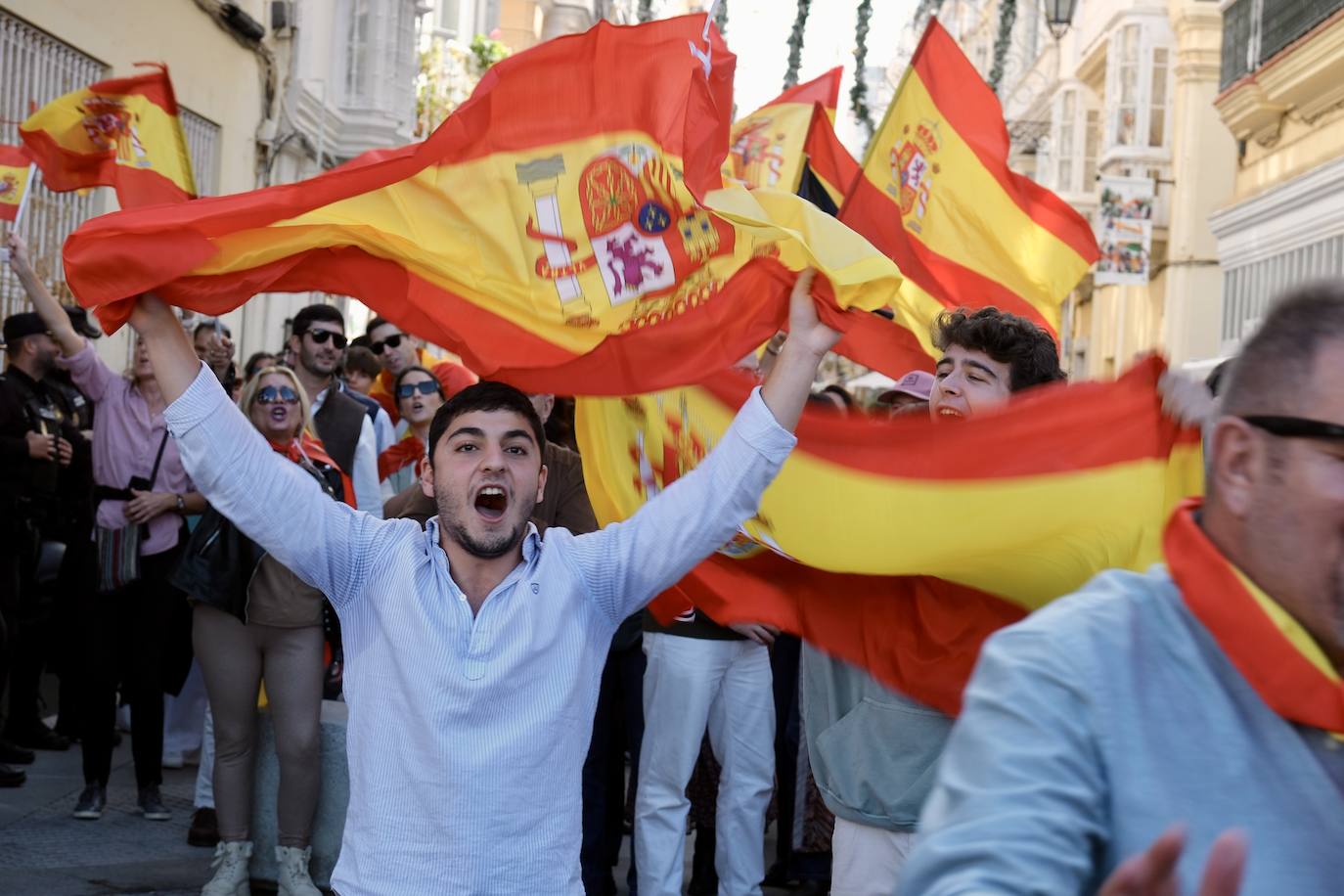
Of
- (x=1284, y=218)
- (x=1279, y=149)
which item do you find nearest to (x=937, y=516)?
(x=1284, y=218)

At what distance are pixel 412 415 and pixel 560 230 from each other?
427 cm

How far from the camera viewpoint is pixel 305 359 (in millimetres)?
8539

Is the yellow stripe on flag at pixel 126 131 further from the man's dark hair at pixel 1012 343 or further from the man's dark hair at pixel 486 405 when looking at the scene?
the man's dark hair at pixel 1012 343

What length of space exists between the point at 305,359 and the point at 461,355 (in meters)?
4.14

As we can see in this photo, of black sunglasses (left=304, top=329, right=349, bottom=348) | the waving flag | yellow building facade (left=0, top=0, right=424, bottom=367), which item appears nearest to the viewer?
black sunglasses (left=304, top=329, right=349, bottom=348)

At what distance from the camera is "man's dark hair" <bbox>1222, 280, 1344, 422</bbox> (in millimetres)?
1823

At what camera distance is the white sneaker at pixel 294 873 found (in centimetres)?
652

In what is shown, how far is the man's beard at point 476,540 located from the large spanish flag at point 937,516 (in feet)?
3.01

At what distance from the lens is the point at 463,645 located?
351 cm

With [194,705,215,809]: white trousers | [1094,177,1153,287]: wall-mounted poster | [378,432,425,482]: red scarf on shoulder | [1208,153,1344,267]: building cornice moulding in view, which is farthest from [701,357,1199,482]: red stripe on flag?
[1094,177,1153,287]: wall-mounted poster

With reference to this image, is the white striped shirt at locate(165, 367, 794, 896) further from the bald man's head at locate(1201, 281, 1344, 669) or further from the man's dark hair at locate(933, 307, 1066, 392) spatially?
the bald man's head at locate(1201, 281, 1344, 669)

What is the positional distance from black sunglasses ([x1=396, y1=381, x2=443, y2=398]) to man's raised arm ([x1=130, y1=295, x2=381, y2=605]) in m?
Answer: 5.01

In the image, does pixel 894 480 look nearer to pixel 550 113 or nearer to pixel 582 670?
pixel 582 670

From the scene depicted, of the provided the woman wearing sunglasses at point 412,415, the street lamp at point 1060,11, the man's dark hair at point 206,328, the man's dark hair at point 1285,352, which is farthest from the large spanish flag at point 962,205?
the street lamp at point 1060,11
